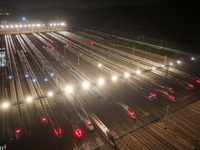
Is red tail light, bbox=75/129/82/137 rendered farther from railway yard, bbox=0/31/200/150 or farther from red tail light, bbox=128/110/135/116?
red tail light, bbox=128/110/135/116

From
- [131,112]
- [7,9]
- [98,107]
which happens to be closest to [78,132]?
[98,107]

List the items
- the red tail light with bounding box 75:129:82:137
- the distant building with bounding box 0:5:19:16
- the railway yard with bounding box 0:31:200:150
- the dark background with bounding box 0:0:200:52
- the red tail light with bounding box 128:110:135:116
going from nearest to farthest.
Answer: the railway yard with bounding box 0:31:200:150 < the red tail light with bounding box 75:129:82:137 < the red tail light with bounding box 128:110:135:116 < the dark background with bounding box 0:0:200:52 < the distant building with bounding box 0:5:19:16

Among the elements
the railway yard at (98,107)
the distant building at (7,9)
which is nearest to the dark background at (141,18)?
the distant building at (7,9)

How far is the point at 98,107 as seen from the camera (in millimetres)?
22172

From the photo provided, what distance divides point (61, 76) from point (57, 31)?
189ft

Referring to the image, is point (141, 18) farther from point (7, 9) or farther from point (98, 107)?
point (7, 9)

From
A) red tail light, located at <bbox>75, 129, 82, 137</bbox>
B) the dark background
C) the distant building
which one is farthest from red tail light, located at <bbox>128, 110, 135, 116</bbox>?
the distant building

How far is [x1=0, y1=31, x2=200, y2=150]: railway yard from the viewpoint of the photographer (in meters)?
16.9

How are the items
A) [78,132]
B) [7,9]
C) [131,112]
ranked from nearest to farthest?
[78,132] < [131,112] < [7,9]

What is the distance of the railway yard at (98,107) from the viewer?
16.9m

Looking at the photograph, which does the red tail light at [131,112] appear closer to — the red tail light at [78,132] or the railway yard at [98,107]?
the railway yard at [98,107]

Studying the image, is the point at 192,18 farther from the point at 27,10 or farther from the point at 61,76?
the point at 27,10

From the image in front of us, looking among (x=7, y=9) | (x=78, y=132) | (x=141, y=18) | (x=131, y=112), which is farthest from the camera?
(x=7, y=9)

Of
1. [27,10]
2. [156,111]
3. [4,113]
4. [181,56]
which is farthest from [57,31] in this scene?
[27,10]
